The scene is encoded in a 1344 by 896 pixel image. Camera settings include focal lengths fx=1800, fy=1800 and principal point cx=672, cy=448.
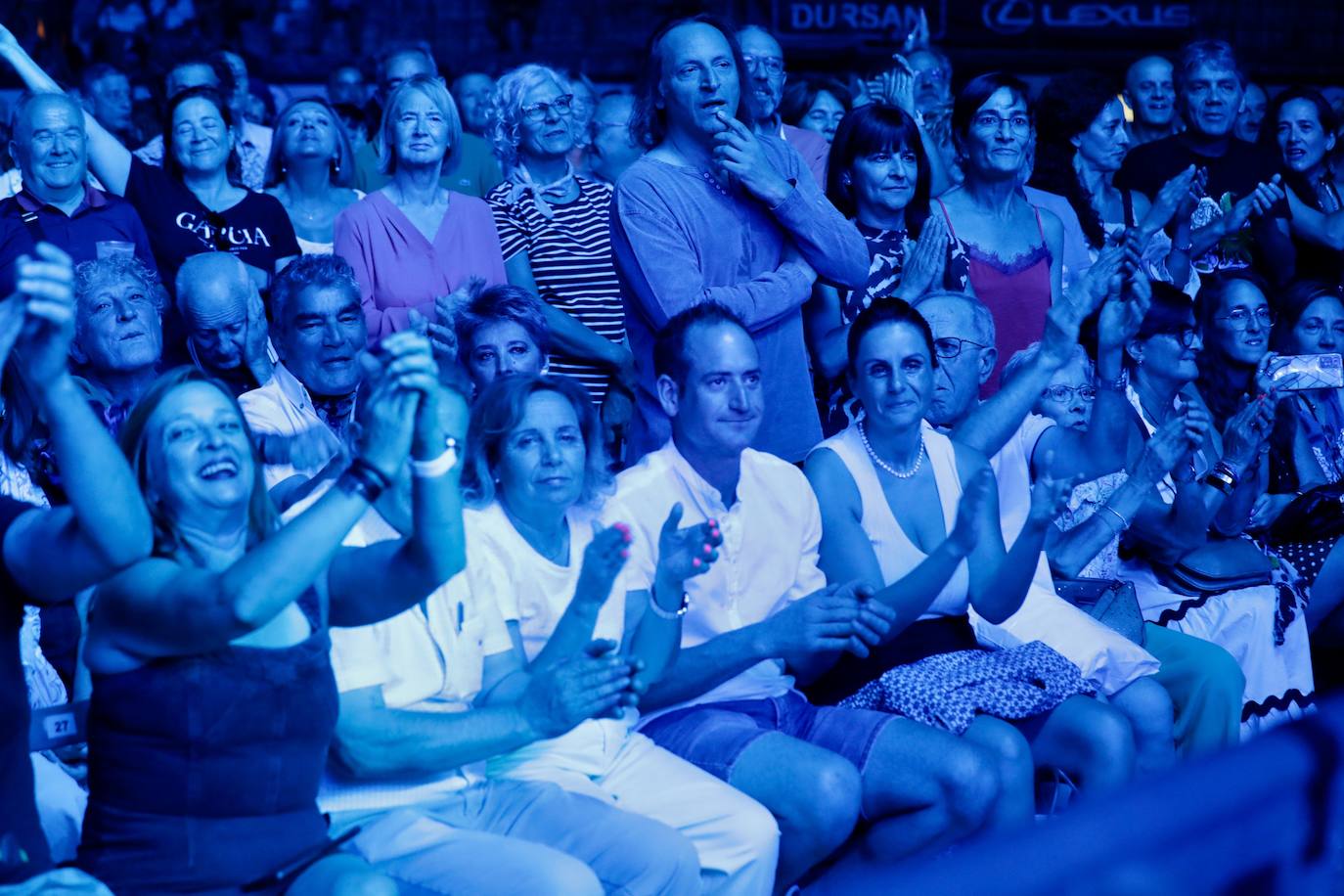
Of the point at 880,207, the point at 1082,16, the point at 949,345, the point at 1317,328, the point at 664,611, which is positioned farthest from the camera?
the point at 1082,16

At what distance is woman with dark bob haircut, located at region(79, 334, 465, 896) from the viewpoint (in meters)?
2.25

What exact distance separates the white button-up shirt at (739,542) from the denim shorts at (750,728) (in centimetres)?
3

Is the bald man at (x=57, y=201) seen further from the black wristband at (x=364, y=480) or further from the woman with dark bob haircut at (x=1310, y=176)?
the woman with dark bob haircut at (x=1310, y=176)

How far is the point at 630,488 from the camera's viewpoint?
3.23m

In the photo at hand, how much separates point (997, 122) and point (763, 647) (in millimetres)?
2258

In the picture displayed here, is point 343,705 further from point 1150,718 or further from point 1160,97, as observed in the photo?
point 1160,97

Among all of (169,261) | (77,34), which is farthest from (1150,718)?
(77,34)

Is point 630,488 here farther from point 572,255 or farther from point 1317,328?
point 1317,328

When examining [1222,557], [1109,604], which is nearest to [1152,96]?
[1222,557]

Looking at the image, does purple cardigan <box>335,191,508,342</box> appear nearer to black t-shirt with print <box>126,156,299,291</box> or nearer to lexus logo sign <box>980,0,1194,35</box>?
black t-shirt with print <box>126,156,299,291</box>

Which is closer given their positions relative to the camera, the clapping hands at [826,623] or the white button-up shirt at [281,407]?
the clapping hands at [826,623]

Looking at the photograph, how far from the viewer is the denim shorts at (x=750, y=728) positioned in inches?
121

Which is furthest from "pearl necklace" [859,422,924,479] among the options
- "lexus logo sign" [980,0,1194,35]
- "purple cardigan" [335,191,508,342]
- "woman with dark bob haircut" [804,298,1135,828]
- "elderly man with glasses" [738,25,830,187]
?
"lexus logo sign" [980,0,1194,35]

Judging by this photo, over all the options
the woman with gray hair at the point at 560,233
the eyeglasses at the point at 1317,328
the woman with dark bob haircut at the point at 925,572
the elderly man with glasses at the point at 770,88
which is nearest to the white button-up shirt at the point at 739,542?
the woman with dark bob haircut at the point at 925,572
